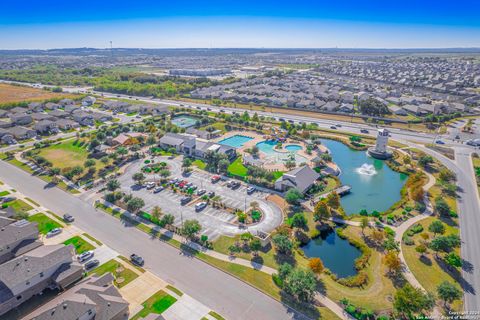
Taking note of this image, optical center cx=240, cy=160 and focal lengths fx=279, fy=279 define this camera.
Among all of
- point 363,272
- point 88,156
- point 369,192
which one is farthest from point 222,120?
point 363,272

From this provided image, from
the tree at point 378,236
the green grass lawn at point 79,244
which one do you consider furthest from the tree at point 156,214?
the tree at point 378,236

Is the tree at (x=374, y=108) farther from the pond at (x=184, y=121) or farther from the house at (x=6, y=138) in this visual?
the house at (x=6, y=138)

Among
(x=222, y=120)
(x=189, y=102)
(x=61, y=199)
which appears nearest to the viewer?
(x=61, y=199)

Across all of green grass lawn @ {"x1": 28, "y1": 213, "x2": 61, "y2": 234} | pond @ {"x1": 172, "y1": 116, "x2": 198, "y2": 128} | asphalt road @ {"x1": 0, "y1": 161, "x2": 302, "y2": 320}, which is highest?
pond @ {"x1": 172, "y1": 116, "x2": 198, "y2": 128}

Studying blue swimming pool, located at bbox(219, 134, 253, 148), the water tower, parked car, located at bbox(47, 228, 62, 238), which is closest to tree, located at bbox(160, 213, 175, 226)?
parked car, located at bbox(47, 228, 62, 238)

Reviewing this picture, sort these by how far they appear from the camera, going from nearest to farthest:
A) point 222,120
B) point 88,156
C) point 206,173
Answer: point 206,173
point 88,156
point 222,120

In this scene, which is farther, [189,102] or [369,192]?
[189,102]

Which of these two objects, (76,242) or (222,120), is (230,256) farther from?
(222,120)

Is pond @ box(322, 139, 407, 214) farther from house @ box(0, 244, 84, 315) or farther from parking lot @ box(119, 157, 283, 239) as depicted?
house @ box(0, 244, 84, 315)
